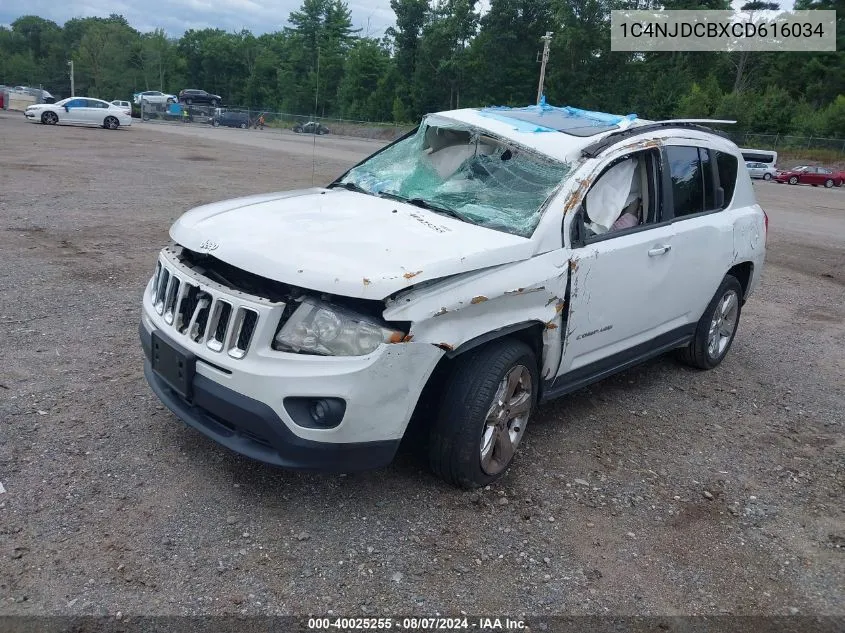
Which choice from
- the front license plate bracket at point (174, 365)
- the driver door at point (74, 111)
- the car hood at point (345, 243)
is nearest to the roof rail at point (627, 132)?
the car hood at point (345, 243)

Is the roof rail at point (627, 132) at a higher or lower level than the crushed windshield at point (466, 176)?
higher

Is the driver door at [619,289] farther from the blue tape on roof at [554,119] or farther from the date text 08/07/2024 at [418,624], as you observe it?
the date text 08/07/2024 at [418,624]

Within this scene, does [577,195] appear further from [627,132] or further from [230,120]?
[230,120]

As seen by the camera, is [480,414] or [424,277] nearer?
[424,277]

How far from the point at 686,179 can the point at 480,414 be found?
2.58m

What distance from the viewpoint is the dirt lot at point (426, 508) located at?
2.86 metres

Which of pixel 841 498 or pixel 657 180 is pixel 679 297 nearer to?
pixel 657 180

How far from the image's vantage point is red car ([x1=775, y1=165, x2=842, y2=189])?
3962cm

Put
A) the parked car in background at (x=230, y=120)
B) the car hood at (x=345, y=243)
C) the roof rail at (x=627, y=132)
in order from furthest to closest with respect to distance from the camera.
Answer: the parked car in background at (x=230, y=120) → the roof rail at (x=627, y=132) → the car hood at (x=345, y=243)

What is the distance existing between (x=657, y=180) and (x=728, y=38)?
66.9 metres

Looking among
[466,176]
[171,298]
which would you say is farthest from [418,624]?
[466,176]

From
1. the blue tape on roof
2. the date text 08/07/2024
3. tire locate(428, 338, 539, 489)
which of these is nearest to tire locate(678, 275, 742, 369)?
the blue tape on roof

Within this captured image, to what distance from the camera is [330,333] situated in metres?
3.03

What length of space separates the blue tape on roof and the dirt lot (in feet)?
5.82
